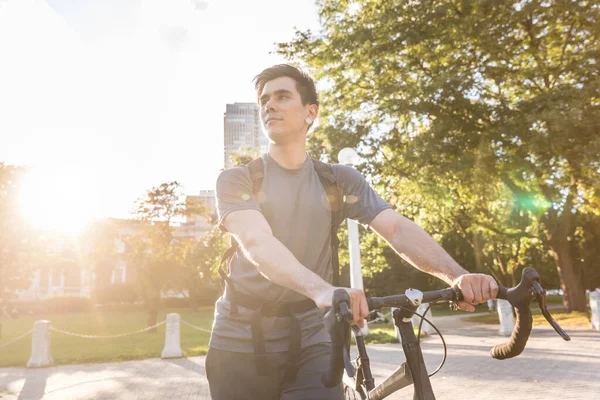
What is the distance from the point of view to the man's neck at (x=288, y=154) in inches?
99.9

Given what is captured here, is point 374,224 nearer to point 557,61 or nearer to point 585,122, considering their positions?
point 585,122

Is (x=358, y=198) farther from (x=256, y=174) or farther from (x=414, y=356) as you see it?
(x=414, y=356)

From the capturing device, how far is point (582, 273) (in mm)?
32781

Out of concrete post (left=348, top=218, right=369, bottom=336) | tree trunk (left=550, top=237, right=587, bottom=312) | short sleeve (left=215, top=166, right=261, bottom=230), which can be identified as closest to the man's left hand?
short sleeve (left=215, top=166, right=261, bottom=230)

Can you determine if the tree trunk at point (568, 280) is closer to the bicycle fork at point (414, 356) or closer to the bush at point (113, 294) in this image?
the bicycle fork at point (414, 356)

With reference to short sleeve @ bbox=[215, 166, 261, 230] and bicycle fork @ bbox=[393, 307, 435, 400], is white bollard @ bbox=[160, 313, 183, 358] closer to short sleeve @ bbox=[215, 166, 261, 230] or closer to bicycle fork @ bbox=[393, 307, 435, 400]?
short sleeve @ bbox=[215, 166, 261, 230]

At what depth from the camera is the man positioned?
7.12 feet

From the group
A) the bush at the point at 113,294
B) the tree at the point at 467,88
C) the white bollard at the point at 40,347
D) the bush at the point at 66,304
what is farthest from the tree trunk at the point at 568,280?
the bush at the point at 113,294

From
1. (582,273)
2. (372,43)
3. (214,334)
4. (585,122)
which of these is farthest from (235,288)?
(582,273)

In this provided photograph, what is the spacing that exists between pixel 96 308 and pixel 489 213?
126ft

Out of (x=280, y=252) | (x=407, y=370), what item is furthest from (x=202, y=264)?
(x=407, y=370)

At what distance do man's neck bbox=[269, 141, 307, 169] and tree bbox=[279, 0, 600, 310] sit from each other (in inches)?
517

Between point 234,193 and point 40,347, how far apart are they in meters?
13.4

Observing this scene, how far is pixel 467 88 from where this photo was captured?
51.4 ft
